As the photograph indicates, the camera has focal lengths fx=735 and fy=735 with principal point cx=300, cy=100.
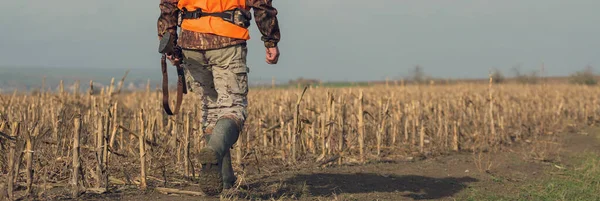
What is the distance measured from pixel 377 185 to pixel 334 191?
0.90 m

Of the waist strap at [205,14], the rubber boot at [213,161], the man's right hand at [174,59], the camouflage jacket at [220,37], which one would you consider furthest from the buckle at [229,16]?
the rubber boot at [213,161]

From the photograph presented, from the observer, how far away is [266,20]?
20.0 feet

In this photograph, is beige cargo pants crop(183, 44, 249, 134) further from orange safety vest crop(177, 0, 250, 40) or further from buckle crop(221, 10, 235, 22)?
buckle crop(221, 10, 235, 22)

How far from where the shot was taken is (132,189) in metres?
6.61

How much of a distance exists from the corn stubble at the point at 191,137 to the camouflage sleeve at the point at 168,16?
89cm

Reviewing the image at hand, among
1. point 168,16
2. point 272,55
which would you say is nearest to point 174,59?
point 168,16

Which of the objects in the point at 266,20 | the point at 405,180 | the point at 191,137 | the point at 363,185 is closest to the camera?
the point at 266,20

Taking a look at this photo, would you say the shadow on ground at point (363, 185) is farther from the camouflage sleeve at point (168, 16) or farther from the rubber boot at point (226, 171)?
the camouflage sleeve at point (168, 16)

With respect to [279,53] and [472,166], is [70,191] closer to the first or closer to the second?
[279,53]

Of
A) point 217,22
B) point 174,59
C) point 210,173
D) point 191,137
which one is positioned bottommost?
point 191,137

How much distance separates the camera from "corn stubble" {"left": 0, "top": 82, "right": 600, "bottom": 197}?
248 inches

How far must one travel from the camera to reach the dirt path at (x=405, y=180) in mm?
6672

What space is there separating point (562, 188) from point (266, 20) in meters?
4.43

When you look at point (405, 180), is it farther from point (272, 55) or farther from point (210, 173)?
point (210, 173)
